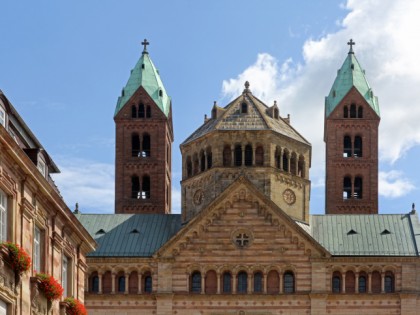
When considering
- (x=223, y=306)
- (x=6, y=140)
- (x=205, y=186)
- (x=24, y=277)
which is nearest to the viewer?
(x=6, y=140)

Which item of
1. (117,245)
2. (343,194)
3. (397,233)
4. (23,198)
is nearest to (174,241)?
(117,245)

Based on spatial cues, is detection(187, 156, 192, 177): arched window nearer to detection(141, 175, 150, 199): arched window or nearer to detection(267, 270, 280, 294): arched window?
detection(267, 270, 280, 294): arched window

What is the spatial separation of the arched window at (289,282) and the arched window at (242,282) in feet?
8.79

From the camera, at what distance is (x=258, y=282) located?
297 ft

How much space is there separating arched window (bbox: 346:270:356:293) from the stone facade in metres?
40.5

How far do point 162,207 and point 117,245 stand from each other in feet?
57.6

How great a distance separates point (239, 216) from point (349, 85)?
26845 mm

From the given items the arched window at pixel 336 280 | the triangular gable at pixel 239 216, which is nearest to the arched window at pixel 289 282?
the triangular gable at pixel 239 216

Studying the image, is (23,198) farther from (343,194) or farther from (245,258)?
(343,194)

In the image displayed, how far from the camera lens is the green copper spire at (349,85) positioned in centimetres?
11369

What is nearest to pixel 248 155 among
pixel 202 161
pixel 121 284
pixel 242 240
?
pixel 202 161

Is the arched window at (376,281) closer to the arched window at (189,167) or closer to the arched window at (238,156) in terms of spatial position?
the arched window at (238,156)

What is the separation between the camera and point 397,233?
93812 millimetres

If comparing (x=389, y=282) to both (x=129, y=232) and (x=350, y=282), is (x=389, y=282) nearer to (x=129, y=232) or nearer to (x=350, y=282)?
(x=350, y=282)
